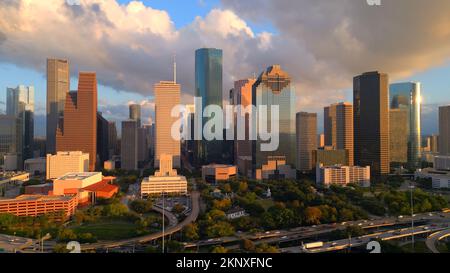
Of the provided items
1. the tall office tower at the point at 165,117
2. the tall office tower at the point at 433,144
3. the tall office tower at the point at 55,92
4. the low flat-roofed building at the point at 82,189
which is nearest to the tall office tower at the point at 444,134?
the tall office tower at the point at 433,144

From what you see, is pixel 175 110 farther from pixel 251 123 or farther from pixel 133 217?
pixel 133 217

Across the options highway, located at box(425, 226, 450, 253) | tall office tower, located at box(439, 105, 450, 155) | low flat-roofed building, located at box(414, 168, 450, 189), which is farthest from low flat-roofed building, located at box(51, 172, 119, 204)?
tall office tower, located at box(439, 105, 450, 155)

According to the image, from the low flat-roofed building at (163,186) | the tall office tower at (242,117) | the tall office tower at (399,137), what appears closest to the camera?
the low flat-roofed building at (163,186)

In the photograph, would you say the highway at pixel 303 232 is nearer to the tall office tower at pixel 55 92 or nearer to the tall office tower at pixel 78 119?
the tall office tower at pixel 78 119

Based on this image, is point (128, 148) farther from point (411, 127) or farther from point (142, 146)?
point (411, 127)

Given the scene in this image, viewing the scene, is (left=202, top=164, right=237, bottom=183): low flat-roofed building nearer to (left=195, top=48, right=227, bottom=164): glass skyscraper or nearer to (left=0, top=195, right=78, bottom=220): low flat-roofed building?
(left=195, top=48, right=227, bottom=164): glass skyscraper

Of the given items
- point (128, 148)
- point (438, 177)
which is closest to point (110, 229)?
point (128, 148)
